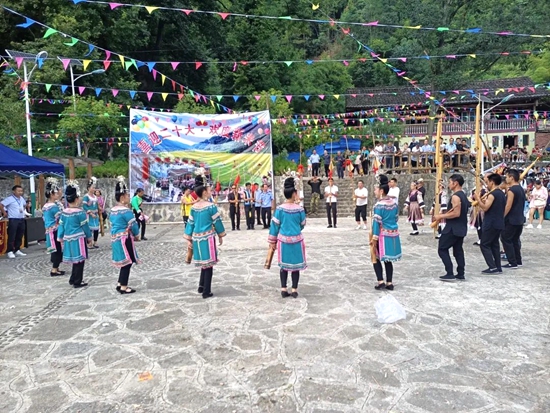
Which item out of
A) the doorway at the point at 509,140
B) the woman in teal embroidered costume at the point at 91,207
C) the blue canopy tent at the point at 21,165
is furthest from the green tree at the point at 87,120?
the doorway at the point at 509,140

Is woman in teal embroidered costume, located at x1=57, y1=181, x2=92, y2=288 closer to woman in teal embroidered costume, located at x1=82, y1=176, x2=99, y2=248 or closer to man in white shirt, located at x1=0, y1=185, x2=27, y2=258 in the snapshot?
woman in teal embroidered costume, located at x1=82, y1=176, x2=99, y2=248

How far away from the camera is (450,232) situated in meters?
6.83

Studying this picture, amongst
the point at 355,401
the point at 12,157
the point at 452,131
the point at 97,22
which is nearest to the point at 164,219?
the point at 12,157

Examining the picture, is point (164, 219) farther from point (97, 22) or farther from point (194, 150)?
point (97, 22)

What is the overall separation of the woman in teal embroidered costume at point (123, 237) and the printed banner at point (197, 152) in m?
10.1

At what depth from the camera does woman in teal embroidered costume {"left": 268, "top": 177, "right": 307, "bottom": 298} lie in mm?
5945

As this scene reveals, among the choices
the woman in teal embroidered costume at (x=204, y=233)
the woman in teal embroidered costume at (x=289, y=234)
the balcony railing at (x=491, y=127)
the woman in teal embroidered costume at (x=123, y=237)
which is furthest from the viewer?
the balcony railing at (x=491, y=127)

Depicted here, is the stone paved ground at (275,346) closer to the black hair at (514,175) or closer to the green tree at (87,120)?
the black hair at (514,175)

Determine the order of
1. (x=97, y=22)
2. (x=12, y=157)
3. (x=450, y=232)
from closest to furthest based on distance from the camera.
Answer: (x=450, y=232), (x=12, y=157), (x=97, y=22)

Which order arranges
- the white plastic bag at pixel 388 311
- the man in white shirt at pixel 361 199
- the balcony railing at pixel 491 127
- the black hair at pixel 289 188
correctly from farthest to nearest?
the balcony railing at pixel 491 127, the man in white shirt at pixel 361 199, the black hair at pixel 289 188, the white plastic bag at pixel 388 311

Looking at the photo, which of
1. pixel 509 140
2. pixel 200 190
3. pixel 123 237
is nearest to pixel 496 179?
pixel 200 190

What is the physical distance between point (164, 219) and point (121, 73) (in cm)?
1170

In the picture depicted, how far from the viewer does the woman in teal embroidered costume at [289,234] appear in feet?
→ 19.5

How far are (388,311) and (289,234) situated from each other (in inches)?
66.7
